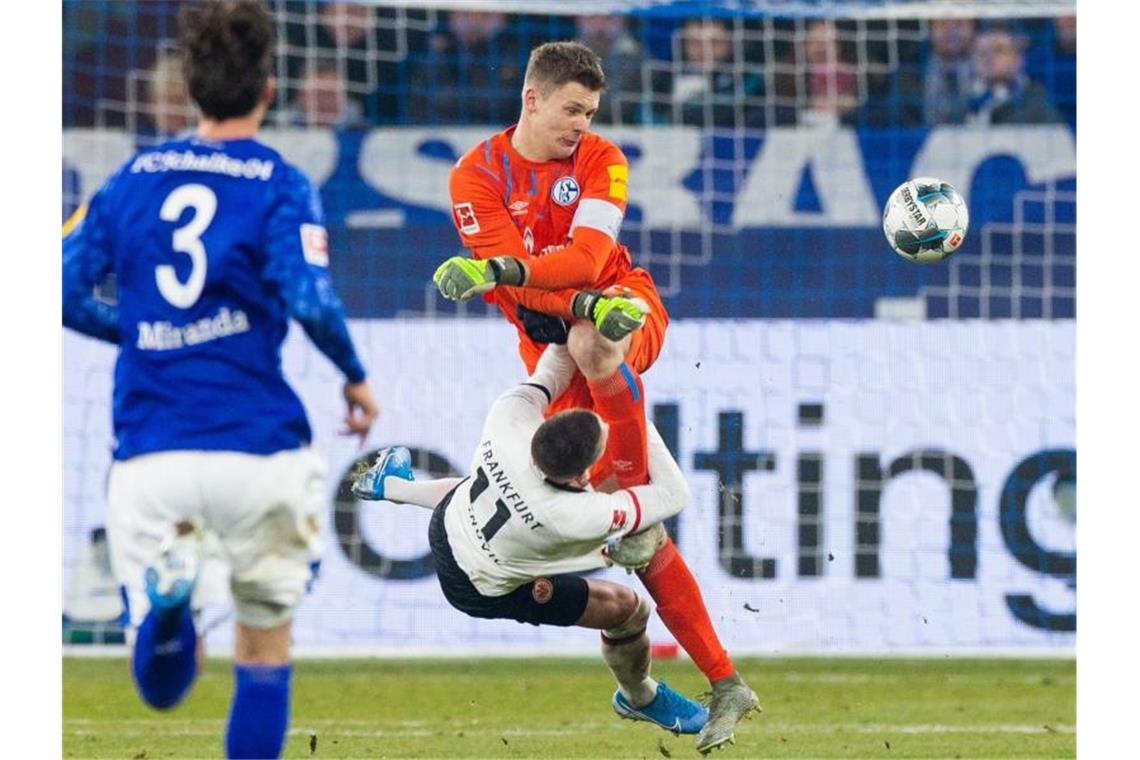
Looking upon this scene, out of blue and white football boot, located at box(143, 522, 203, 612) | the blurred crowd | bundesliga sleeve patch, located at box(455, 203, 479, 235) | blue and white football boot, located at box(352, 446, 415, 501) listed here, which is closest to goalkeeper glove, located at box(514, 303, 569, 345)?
bundesliga sleeve patch, located at box(455, 203, 479, 235)

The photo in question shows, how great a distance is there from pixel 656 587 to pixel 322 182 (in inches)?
253

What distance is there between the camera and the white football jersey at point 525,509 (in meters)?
7.37

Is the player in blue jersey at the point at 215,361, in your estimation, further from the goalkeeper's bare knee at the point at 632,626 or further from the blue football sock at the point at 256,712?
the goalkeeper's bare knee at the point at 632,626

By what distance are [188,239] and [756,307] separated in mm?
8183

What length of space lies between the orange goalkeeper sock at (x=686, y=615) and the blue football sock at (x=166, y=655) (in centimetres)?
258

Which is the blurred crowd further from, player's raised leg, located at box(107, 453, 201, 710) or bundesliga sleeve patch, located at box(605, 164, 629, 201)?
player's raised leg, located at box(107, 453, 201, 710)

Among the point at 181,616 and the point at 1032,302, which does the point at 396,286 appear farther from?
the point at 181,616

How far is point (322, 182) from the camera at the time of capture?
1375cm

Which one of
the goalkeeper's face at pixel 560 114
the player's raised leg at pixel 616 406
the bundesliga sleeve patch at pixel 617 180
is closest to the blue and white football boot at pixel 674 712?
the player's raised leg at pixel 616 406

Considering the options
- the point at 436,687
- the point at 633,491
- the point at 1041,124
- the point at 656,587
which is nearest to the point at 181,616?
the point at 633,491

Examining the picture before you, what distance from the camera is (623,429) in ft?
25.6

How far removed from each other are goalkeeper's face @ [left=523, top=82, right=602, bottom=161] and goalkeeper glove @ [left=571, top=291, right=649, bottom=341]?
23.7 inches

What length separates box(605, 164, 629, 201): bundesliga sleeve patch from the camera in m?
7.81

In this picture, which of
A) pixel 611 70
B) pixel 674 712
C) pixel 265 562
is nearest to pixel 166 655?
pixel 265 562
